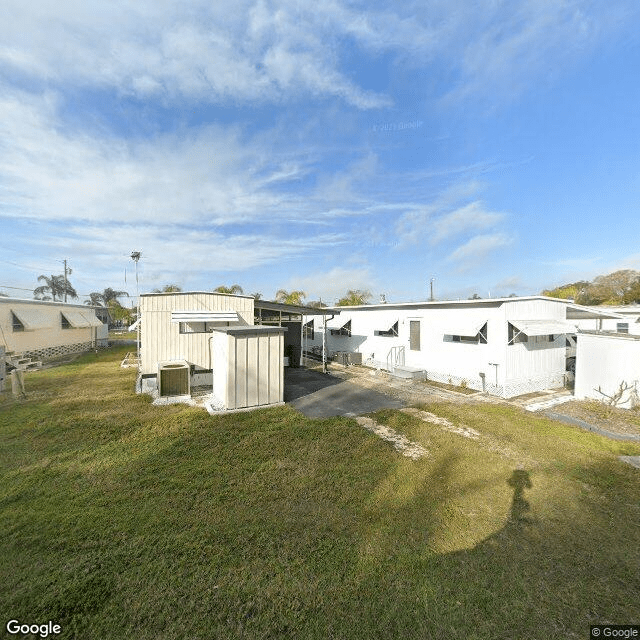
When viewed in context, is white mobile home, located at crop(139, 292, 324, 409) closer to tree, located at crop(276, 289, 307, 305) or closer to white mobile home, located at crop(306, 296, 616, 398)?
white mobile home, located at crop(306, 296, 616, 398)

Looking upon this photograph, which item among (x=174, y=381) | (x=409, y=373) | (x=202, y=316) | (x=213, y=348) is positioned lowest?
(x=409, y=373)

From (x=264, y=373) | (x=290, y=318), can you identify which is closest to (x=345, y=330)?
(x=290, y=318)

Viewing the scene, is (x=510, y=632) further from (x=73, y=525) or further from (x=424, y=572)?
(x=73, y=525)

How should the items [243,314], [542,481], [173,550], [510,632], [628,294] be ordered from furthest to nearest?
[628,294] < [243,314] < [542,481] < [173,550] < [510,632]

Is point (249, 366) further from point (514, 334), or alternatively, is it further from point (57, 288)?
point (57, 288)

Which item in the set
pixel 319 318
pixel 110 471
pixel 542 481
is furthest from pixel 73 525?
pixel 319 318

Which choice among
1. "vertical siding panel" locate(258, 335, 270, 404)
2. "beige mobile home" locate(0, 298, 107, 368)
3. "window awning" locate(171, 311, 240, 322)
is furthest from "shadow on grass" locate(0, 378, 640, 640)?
"beige mobile home" locate(0, 298, 107, 368)

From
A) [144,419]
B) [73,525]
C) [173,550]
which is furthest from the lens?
[144,419]
